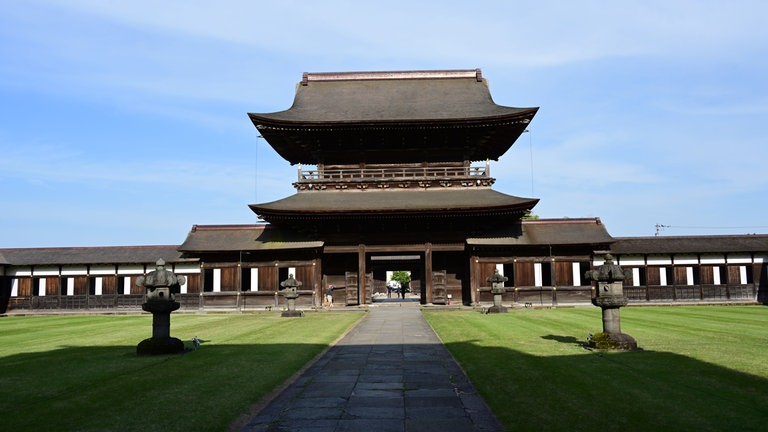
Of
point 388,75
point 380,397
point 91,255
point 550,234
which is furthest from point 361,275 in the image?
point 380,397

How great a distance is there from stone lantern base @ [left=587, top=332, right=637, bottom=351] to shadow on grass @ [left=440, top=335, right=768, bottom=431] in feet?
1.78

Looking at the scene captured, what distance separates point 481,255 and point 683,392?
82.5 ft

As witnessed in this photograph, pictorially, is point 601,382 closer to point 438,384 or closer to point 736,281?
point 438,384

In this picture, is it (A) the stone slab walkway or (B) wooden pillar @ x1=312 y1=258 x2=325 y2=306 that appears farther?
(B) wooden pillar @ x1=312 y1=258 x2=325 y2=306

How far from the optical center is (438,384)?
10.6 metres

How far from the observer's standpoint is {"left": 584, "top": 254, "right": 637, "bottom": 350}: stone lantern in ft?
46.6

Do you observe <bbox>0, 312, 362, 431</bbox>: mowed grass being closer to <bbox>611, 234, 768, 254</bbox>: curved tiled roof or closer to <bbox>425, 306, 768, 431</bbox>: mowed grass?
<bbox>425, 306, 768, 431</bbox>: mowed grass

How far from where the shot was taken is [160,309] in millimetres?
14961

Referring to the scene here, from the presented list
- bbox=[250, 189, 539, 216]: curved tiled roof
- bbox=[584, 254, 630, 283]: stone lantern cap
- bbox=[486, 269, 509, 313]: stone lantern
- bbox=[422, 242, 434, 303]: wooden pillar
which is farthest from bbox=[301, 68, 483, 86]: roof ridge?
bbox=[584, 254, 630, 283]: stone lantern cap

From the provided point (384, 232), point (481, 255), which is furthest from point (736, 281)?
point (384, 232)

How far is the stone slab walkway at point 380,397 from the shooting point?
7797 mm

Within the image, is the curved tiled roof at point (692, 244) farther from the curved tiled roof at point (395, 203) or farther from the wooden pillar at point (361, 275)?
the wooden pillar at point (361, 275)

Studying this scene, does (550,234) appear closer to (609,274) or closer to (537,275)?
(537,275)

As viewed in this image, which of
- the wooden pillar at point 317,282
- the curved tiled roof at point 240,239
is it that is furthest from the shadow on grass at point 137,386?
the curved tiled roof at point 240,239
